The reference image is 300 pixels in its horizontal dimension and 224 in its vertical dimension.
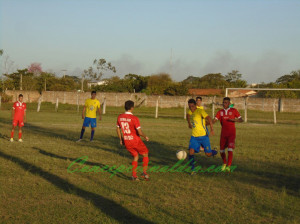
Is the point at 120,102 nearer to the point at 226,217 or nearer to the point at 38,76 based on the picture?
the point at 38,76

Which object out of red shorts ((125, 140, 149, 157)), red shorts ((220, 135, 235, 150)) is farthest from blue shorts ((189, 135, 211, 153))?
red shorts ((125, 140, 149, 157))

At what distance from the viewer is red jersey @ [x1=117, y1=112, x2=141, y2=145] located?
852 centimetres

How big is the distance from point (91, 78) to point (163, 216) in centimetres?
7827

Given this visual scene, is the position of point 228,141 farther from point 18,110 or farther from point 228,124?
point 18,110

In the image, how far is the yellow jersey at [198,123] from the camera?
10.1 m

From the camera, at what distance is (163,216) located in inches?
236

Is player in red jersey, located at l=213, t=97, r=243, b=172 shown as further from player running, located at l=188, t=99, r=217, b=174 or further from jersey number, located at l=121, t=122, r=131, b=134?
jersey number, located at l=121, t=122, r=131, b=134

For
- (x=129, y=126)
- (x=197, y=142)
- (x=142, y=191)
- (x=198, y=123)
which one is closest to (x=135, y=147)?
(x=129, y=126)

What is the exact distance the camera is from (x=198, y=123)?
33.5ft

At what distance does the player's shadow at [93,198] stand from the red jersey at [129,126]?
5.26 ft

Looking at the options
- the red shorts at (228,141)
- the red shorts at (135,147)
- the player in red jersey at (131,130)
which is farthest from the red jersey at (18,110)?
the red shorts at (228,141)

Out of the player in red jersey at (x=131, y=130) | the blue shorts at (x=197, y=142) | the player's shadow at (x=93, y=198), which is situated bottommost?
the player's shadow at (x=93, y=198)

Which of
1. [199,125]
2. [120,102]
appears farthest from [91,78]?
[199,125]

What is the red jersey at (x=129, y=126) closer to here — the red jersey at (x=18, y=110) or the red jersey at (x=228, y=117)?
the red jersey at (x=228, y=117)
